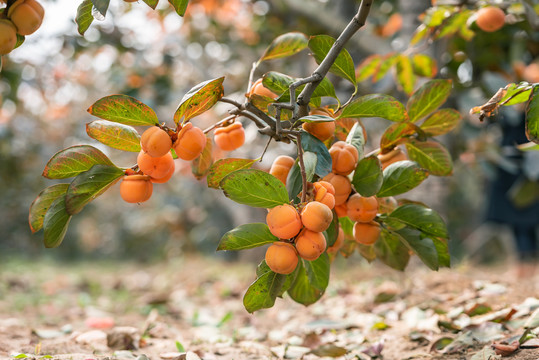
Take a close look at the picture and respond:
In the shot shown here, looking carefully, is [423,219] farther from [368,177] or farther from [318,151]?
[318,151]

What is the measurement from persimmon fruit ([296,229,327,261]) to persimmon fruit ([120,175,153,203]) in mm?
310

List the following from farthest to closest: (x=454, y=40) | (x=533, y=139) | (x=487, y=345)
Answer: (x=454, y=40), (x=487, y=345), (x=533, y=139)

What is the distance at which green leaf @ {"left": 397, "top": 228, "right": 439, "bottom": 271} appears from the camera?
34.9 inches

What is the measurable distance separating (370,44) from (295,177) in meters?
1.78

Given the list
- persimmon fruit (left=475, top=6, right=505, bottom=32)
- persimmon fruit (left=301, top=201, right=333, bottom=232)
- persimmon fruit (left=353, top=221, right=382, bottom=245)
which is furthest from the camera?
persimmon fruit (left=475, top=6, right=505, bottom=32)

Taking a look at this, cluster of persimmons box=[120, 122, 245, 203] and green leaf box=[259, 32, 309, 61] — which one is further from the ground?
green leaf box=[259, 32, 309, 61]

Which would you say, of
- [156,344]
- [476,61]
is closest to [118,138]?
[156,344]

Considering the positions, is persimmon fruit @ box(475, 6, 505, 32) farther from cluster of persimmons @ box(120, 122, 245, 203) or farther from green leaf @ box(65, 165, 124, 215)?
green leaf @ box(65, 165, 124, 215)

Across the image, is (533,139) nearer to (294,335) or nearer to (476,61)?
(294,335)

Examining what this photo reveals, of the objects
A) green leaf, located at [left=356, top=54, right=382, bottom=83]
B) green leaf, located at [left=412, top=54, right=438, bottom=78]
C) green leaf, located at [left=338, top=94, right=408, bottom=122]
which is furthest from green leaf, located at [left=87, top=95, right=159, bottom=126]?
green leaf, located at [left=412, top=54, right=438, bottom=78]

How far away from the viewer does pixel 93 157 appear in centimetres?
85

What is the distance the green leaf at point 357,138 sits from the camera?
3.03ft

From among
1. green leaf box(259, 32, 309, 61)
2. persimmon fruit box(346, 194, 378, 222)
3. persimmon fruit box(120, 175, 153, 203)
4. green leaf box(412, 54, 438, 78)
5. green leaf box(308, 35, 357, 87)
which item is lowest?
persimmon fruit box(346, 194, 378, 222)

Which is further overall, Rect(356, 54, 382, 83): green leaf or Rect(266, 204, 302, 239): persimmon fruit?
Rect(356, 54, 382, 83): green leaf
